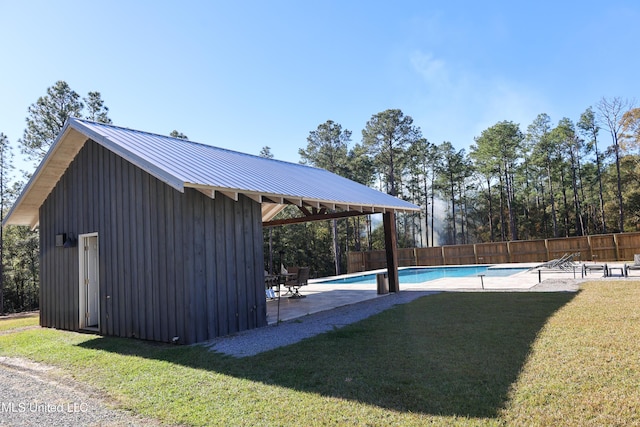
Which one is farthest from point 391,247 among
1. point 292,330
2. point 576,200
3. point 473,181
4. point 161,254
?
point 473,181

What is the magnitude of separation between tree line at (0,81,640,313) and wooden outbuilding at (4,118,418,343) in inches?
598

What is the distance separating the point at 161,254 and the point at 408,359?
13.7 ft

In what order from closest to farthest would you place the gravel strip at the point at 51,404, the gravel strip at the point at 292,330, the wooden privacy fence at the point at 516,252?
the gravel strip at the point at 51,404 → the gravel strip at the point at 292,330 → the wooden privacy fence at the point at 516,252

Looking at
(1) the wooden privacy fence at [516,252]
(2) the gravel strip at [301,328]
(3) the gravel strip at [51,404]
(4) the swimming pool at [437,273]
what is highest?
(1) the wooden privacy fence at [516,252]

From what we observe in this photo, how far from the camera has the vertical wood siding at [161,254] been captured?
20.1ft

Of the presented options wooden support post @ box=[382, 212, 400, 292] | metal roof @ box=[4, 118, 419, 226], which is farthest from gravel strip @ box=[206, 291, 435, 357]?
metal roof @ box=[4, 118, 419, 226]

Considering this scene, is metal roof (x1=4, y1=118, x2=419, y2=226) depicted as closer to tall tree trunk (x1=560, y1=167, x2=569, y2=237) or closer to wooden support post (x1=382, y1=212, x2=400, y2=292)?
wooden support post (x1=382, y1=212, x2=400, y2=292)

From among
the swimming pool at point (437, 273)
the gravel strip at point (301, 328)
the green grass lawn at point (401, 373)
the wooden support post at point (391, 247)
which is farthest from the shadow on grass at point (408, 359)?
the swimming pool at point (437, 273)

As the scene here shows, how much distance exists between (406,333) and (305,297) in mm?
5888

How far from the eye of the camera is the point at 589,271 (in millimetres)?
13805

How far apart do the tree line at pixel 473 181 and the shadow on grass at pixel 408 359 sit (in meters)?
17.4

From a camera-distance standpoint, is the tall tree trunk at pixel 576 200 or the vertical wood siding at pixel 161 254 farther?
the tall tree trunk at pixel 576 200

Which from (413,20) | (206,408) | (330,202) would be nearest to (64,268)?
(330,202)

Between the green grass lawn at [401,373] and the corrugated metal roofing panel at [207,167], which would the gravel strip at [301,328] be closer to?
the green grass lawn at [401,373]
